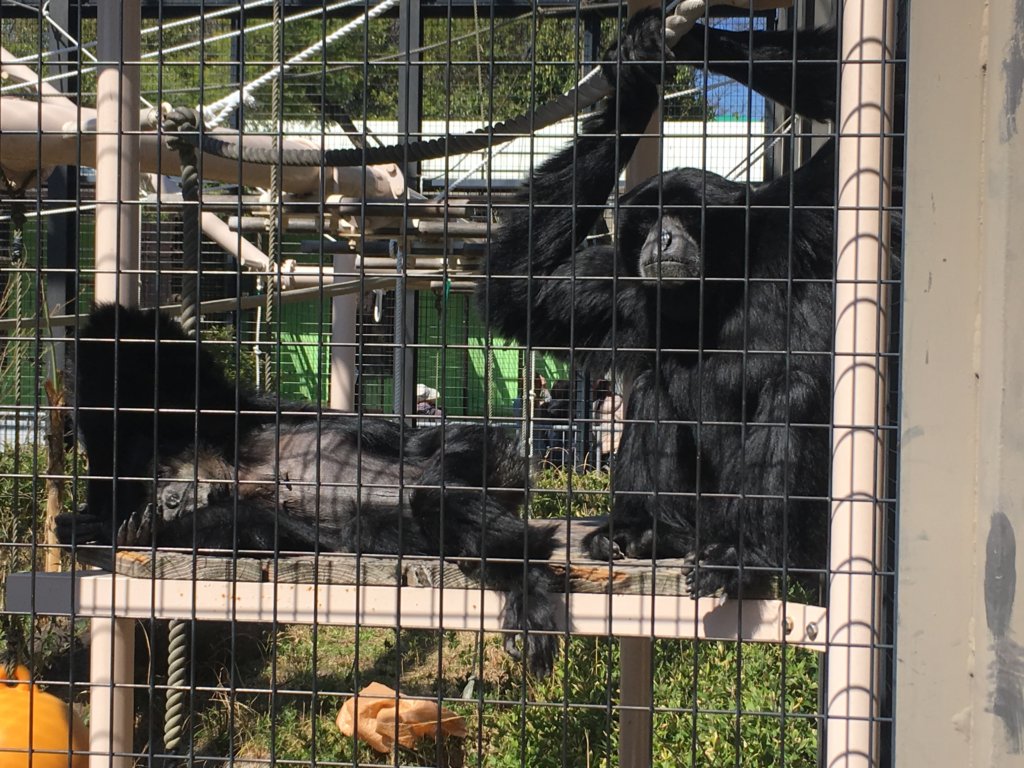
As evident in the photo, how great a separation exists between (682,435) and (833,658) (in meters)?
1.49

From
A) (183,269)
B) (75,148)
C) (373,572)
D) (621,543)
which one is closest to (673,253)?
(621,543)

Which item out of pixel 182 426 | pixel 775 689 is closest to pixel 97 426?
pixel 182 426

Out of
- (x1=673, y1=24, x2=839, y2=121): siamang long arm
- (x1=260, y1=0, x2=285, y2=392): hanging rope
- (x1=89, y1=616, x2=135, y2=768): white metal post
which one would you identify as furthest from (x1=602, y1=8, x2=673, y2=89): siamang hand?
(x1=89, y1=616, x2=135, y2=768): white metal post

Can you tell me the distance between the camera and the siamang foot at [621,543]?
3.84 metres

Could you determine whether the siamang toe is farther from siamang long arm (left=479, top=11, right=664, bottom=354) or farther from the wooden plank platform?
siamang long arm (left=479, top=11, right=664, bottom=354)

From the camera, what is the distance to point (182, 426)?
181 inches

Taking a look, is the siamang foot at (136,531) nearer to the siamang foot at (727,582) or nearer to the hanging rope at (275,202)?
the hanging rope at (275,202)

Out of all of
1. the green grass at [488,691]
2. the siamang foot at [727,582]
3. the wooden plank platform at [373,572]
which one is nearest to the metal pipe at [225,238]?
the green grass at [488,691]

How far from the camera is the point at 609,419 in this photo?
378 centimetres

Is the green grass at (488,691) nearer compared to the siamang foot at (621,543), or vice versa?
the siamang foot at (621,543)

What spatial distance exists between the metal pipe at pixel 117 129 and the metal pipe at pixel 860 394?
7.39 ft

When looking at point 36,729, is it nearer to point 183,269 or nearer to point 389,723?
point 183,269

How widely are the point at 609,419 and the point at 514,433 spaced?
1.25m

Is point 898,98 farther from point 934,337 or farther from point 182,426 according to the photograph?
point 182,426
